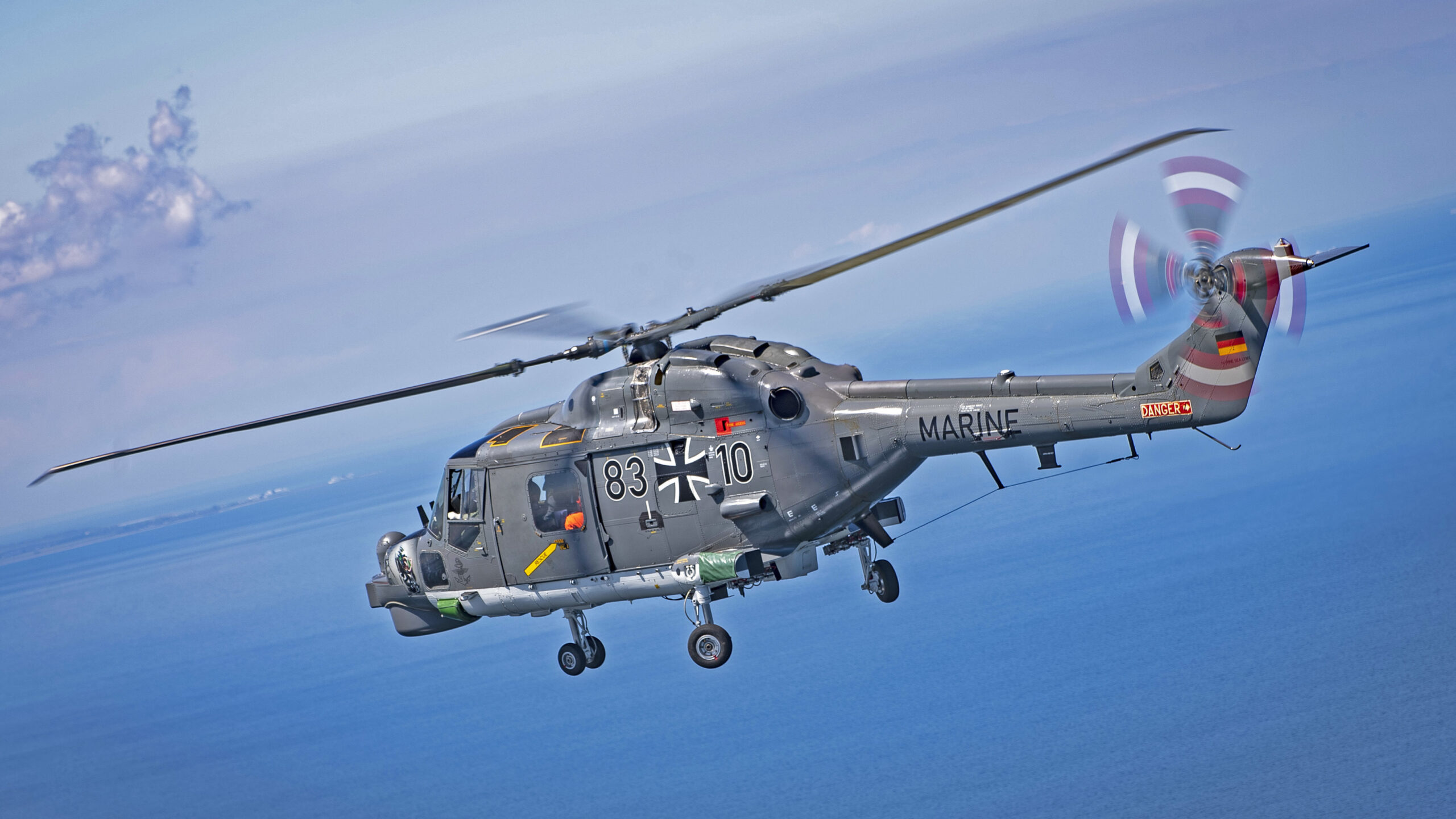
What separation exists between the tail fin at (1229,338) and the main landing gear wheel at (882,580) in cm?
670

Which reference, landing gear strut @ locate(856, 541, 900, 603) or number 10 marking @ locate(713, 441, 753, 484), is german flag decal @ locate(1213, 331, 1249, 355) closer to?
landing gear strut @ locate(856, 541, 900, 603)

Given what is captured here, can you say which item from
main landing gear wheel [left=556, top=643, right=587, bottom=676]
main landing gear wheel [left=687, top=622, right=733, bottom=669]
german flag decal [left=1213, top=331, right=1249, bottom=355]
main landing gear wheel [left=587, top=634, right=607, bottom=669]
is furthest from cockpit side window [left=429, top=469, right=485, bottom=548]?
german flag decal [left=1213, top=331, right=1249, bottom=355]

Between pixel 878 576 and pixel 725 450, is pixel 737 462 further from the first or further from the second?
pixel 878 576

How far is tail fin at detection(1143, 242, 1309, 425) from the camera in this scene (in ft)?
58.0

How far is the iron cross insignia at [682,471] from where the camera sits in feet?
71.7

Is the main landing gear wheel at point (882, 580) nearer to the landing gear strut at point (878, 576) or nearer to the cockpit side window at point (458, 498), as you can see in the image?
the landing gear strut at point (878, 576)

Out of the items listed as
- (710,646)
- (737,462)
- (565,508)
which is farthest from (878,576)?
(565,508)

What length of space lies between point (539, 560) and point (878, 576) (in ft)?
21.5

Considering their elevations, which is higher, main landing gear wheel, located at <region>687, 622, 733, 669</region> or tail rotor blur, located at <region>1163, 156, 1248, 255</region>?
tail rotor blur, located at <region>1163, 156, 1248, 255</region>

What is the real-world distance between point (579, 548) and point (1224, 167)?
42.6 ft

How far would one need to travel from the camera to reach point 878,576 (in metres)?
23.2

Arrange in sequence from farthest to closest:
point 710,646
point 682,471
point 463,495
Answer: point 463,495, point 682,471, point 710,646

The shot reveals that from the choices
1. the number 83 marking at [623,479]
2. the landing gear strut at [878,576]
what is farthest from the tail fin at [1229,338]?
the number 83 marking at [623,479]

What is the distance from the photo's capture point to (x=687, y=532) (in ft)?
72.3
